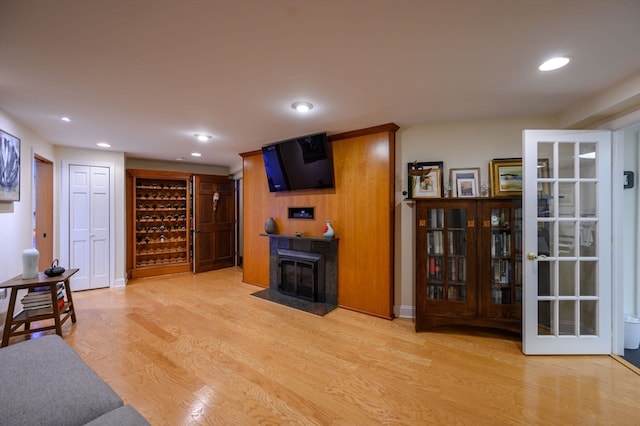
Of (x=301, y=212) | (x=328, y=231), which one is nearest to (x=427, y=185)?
(x=328, y=231)

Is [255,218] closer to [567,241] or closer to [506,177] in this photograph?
[506,177]

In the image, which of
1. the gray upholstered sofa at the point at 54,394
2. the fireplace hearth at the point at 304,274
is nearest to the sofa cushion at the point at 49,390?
the gray upholstered sofa at the point at 54,394

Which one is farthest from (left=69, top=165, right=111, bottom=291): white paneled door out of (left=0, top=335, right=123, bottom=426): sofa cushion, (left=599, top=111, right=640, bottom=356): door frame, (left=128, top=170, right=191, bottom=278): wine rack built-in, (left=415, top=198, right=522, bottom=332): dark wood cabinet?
(left=599, top=111, right=640, bottom=356): door frame

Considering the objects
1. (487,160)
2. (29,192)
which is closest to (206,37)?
(487,160)

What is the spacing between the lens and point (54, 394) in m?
1.17

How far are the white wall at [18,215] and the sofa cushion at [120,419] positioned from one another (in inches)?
110

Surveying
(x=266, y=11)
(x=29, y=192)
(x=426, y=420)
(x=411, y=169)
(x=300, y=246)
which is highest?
(x=266, y=11)

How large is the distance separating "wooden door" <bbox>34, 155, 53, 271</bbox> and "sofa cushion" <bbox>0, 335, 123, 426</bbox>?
10.9ft

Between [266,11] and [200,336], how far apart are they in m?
2.85

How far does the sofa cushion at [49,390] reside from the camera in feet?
3.51

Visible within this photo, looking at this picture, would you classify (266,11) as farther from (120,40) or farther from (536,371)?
(536,371)

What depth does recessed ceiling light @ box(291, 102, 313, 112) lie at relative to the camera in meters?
2.51

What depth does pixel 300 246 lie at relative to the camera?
395 cm

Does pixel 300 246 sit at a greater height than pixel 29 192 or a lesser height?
lesser
